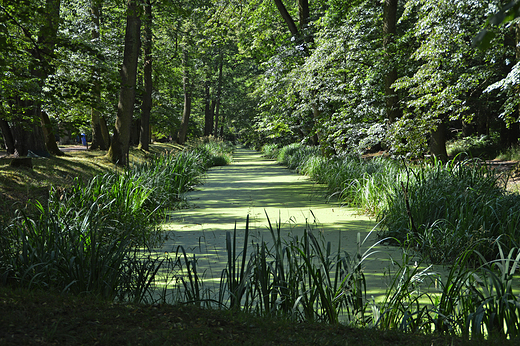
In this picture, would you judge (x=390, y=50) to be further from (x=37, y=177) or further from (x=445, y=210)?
(x=37, y=177)

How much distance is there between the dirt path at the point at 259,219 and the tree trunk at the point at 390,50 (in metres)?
2.38

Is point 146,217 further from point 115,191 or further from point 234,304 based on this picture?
point 234,304

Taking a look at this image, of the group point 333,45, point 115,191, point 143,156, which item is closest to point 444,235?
point 115,191

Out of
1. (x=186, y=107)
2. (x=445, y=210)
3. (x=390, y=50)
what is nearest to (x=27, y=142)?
(x=390, y=50)

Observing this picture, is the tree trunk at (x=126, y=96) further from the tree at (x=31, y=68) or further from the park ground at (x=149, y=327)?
the park ground at (x=149, y=327)

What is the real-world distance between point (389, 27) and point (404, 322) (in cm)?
842

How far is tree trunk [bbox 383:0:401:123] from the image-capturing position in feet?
29.9

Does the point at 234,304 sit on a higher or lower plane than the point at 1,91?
lower

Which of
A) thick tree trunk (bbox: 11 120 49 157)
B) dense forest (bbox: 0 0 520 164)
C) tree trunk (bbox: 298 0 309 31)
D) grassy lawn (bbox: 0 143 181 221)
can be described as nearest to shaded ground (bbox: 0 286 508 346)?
dense forest (bbox: 0 0 520 164)

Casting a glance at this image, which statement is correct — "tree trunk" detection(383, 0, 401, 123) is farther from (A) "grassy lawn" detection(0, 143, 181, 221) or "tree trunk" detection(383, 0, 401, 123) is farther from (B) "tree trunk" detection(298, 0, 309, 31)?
(A) "grassy lawn" detection(0, 143, 181, 221)

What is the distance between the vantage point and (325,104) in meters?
11.7

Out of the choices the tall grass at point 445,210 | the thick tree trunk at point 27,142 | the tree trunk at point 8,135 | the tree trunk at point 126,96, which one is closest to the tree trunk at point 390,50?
the tall grass at point 445,210

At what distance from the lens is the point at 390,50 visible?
30.4ft

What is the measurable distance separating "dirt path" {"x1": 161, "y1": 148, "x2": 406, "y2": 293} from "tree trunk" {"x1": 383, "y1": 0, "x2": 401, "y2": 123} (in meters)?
2.38
